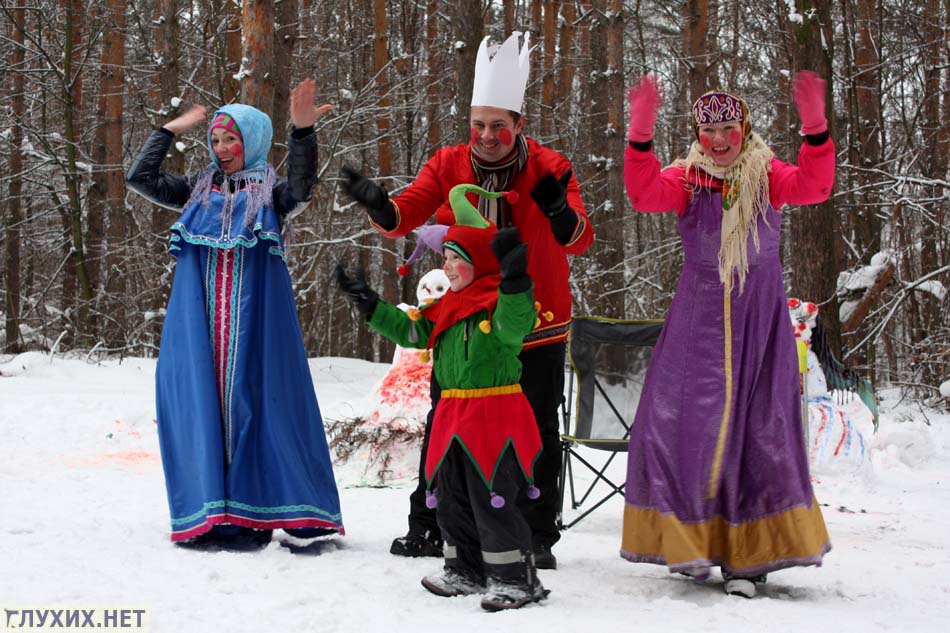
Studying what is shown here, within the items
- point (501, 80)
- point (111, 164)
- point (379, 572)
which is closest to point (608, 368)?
point (501, 80)

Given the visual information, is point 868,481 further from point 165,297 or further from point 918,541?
point 165,297

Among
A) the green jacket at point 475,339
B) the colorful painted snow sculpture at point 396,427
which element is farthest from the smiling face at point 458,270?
the colorful painted snow sculpture at point 396,427

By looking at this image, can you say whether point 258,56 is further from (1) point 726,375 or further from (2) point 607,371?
(1) point 726,375

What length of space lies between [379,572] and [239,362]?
110 centimetres

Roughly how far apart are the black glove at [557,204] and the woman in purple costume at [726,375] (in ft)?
0.90

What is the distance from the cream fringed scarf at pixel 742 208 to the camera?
378 cm

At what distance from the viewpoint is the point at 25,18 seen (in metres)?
16.5

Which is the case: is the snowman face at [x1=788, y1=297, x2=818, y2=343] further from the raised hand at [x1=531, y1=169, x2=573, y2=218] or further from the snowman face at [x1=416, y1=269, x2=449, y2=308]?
the raised hand at [x1=531, y1=169, x2=573, y2=218]

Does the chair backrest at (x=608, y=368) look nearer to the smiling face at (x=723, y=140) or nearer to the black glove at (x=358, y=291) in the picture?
the smiling face at (x=723, y=140)

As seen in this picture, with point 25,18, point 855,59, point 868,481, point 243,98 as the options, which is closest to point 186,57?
point 25,18

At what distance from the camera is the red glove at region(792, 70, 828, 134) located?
360cm

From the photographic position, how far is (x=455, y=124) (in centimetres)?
968

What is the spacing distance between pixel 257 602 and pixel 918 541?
3.34 metres

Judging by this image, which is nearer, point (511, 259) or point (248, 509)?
point (511, 259)
